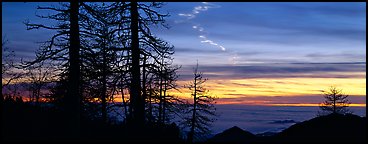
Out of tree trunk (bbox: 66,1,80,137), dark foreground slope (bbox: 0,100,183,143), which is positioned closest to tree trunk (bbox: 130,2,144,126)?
dark foreground slope (bbox: 0,100,183,143)

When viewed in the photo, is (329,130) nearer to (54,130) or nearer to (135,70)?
(135,70)

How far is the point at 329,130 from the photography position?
22.2 m

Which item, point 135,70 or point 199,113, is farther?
point 199,113

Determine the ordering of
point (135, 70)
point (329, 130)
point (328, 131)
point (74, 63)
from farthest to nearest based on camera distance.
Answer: point (329, 130)
point (328, 131)
point (135, 70)
point (74, 63)

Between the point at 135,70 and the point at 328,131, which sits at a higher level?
the point at 135,70

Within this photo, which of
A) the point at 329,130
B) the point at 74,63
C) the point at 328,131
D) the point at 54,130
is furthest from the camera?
the point at 329,130

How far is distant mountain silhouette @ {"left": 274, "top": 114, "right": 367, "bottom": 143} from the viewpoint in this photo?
20547 mm

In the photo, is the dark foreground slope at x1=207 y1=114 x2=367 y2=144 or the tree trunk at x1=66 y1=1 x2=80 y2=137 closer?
the tree trunk at x1=66 y1=1 x2=80 y2=137

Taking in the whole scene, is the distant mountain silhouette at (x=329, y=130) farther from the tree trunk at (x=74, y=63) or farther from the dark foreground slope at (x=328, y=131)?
the tree trunk at (x=74, y=63)

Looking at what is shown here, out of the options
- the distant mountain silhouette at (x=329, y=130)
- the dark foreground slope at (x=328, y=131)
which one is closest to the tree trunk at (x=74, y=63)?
the dark foreground slope at (x=328, y=131)

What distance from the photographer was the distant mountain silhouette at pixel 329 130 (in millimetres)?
20547

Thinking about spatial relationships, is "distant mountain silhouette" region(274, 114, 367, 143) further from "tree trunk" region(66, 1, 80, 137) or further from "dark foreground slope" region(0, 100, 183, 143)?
"tree trunk" region(66, 1, 80, 137)

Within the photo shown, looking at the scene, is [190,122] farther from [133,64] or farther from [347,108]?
[347,108]

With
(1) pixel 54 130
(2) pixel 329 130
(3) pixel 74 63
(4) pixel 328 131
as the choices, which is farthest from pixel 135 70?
(2) pixel 329 130
